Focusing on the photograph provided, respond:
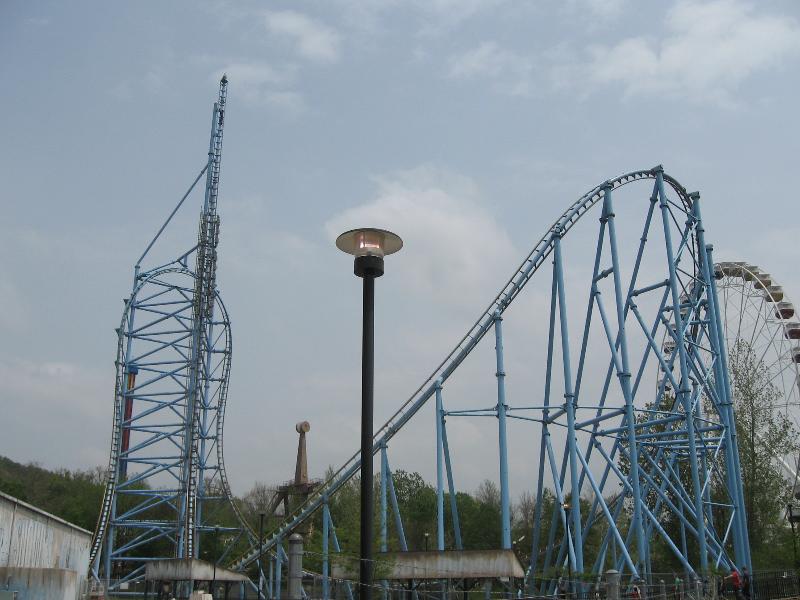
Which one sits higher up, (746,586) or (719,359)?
(719,359)

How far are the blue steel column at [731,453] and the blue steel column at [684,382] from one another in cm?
110

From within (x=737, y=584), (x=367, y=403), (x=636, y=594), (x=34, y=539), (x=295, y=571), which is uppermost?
(x=367, y=403)

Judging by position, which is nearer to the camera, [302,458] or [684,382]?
[684,382]

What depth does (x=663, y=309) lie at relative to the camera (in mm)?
23969

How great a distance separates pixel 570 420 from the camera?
2083 centimetres

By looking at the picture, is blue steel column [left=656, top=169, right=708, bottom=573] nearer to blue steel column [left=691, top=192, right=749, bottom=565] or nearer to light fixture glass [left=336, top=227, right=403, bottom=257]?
blue steel column [left=691, top=192, right=749, bottom=565]

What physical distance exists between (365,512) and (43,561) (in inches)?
523

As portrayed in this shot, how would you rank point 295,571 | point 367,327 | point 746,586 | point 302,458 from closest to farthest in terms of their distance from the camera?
point 295,571
point 367,327
point 746,586
point 302,458

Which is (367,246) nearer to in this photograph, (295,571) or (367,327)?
(367,327)

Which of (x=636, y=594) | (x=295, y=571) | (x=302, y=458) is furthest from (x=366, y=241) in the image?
(x=302, y=458)

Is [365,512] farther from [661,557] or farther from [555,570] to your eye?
[661,557]

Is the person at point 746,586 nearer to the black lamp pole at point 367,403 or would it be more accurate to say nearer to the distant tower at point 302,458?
the black lamp pole at point 367,403

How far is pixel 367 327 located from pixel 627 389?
14.0 metres

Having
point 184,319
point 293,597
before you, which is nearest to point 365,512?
point 293,597
